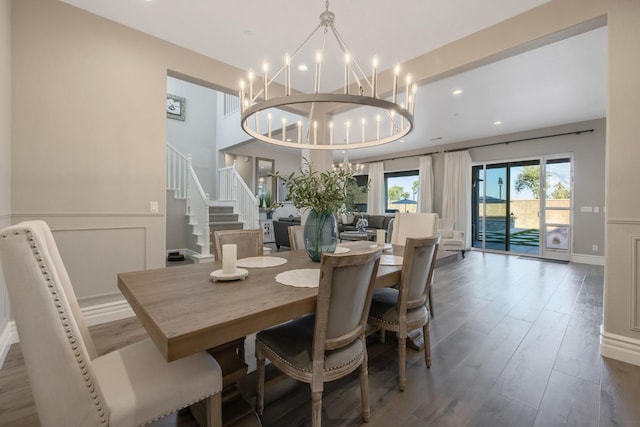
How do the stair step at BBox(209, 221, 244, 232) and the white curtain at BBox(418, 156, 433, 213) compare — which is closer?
the stair step at BBox(209, 221, 244, 232)

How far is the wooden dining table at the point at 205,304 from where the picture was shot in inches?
36.3

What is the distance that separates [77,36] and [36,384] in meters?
2.96

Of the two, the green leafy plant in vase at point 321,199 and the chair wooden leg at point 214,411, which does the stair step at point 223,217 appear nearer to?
the green leafy plant in vase at point 321,199

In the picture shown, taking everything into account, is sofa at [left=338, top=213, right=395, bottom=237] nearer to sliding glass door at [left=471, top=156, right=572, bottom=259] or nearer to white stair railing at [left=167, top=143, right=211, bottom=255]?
sliding glass door at [left=471, top=156, right=572, bottom=259]

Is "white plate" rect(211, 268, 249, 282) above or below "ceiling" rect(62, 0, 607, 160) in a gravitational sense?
below

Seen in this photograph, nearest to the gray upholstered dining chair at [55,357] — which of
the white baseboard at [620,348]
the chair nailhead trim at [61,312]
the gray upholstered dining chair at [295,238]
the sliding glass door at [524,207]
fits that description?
the chair nailhead trim at [61,312]

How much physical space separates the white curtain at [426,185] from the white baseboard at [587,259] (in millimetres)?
3183

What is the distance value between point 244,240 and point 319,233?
2.49ft

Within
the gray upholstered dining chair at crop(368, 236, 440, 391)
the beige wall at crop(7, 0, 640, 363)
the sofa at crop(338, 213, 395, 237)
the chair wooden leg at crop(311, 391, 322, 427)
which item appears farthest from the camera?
the sofa at crop(338, 213, 395, 237)

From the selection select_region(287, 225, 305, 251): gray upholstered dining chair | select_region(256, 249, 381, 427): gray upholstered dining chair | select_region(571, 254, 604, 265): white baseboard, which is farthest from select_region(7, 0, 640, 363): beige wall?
select_region(571, 254, 604, 265): white baseboard

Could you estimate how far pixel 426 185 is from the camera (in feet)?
25.8

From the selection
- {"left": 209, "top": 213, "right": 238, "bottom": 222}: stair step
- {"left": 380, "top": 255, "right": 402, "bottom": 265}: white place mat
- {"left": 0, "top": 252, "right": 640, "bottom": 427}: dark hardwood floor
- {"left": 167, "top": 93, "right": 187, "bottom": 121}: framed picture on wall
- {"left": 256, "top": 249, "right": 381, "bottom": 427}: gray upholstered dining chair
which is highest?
{"left": 167, "top": 93, "right": 187, "bottom": 121}: framed picture on wall

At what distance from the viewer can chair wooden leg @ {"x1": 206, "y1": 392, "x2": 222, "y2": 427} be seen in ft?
3.63

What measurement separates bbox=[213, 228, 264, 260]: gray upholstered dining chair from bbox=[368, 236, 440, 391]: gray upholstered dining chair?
1.09 metres
